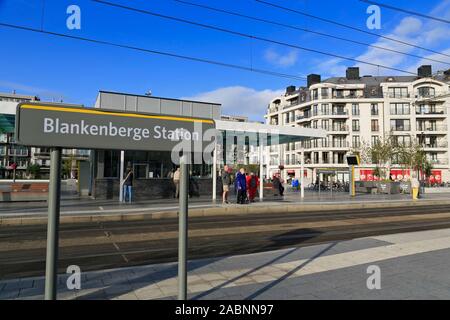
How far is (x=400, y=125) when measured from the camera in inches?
2709

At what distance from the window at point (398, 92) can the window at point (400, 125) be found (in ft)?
15.3

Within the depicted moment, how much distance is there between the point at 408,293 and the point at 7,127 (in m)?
23.2

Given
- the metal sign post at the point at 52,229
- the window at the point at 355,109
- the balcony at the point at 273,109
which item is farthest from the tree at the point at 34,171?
the metal sign post at the point at 52,229

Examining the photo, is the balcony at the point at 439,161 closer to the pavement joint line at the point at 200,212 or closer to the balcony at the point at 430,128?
the balcony at the point at 430,128

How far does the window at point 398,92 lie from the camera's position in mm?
68562

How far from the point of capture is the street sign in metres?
2.78

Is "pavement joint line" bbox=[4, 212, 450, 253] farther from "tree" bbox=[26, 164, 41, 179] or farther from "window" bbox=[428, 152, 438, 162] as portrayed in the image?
"tree" bbox=[26, 164, 41, 179]

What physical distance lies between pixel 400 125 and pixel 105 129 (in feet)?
245

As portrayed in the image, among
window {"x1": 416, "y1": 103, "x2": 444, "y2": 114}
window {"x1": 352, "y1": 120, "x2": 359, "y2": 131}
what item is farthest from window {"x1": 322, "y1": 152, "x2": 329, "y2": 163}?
window {"x1": 416, "y1": 103, "x2": 444, "y2": 114}

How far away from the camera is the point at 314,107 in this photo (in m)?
71.2

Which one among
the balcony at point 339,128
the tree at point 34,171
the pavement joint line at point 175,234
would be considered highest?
the balcony at point 339,128

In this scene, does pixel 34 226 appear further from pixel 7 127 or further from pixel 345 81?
pixel 345 81

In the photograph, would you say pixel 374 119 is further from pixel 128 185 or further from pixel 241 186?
pixel 128 185

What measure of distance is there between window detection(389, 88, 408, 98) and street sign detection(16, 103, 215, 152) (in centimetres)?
7333
